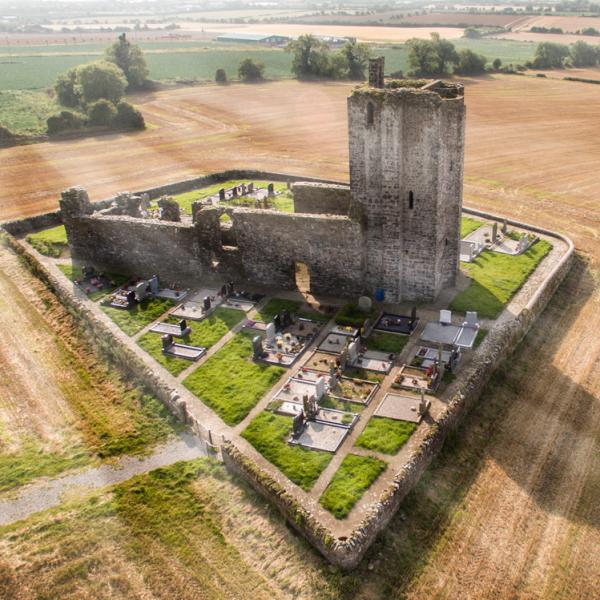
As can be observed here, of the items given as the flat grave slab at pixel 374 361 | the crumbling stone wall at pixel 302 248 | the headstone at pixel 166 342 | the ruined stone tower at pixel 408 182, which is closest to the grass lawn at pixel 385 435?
the flat grave slab at pixel 374 361

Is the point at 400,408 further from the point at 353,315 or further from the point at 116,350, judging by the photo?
the point at 116,350

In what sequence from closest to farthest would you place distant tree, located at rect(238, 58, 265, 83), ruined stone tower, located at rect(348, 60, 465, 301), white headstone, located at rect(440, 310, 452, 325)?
ruined stone tower, located at rect(348, 60, 465, 301)
white headstone, located at rect(440, 310, 452, 325)
distant tree, located at rect(238, 58, 265, 83)

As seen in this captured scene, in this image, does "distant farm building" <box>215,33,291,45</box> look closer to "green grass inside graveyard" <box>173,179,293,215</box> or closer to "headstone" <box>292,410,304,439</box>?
"green grass inside graveyard" <box>173,179,293,215</box>

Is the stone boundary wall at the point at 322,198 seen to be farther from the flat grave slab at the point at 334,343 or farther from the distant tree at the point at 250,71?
the distant tree at the point at 250,71

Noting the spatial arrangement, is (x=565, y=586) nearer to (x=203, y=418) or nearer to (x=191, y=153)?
(x=203, y=418)

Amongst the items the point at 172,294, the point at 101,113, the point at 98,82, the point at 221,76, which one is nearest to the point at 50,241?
the point at 172,294

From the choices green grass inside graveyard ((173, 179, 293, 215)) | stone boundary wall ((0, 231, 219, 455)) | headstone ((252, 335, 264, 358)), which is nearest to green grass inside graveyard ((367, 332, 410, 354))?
headstone ((252, 335, 264, 358))
